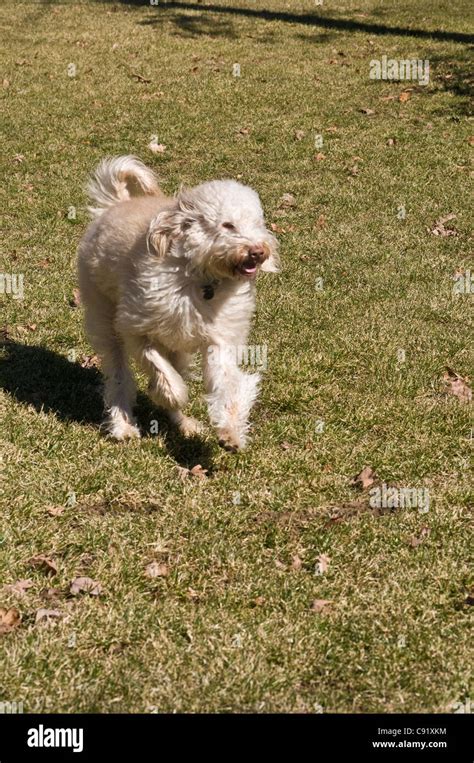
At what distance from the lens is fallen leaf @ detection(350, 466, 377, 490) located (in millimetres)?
5461

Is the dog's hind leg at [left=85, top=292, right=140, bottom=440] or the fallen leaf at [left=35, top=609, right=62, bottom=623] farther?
the dog's hind leg at [left=85, top=292, right=140, bottom=440]

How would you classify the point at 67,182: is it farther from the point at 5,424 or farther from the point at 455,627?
the point at 455,627

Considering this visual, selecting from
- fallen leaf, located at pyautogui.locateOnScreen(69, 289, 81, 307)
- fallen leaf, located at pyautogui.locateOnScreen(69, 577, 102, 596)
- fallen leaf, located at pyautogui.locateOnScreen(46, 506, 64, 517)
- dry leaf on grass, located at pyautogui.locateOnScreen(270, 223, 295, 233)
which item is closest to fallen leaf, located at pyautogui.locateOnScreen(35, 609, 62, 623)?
fallen leaf, located at pyautogui.locateOnScreen(69, 577, 102, 596)

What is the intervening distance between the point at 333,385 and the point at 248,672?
3.19 meters

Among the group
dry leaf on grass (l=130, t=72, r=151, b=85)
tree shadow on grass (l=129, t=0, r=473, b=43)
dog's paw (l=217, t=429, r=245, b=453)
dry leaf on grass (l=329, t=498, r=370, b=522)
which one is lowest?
dry leaf on grass (l=329, t=498, r=370, b=522)

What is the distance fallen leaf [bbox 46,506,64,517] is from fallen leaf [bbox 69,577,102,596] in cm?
62

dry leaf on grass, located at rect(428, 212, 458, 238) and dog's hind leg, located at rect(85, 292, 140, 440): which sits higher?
dry leaf on grass, located at rect(428, 212, 458, 238)

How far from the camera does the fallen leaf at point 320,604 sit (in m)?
4.34

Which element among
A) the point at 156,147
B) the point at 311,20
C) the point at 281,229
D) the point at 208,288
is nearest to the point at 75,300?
the point at 281,229

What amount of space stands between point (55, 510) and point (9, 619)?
0.97 m

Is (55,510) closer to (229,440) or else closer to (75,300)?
(229,440)

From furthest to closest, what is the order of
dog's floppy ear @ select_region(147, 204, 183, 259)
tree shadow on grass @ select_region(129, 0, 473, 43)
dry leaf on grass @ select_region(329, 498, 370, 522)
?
tree shadow on grass @ select_region(129, 0, 473, 43), dog's floppy ear @ select_region(147, 204, 183, 259), dry leaf on grass @ select_region(329, 498, 370, 522)

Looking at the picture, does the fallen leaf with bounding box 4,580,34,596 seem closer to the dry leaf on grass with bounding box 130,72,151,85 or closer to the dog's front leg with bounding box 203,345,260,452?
the dog's front leg with bounding box 203,345,260,452

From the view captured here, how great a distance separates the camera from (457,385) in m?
6.81
